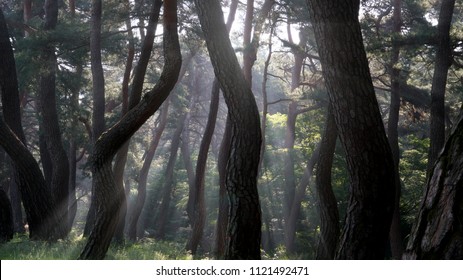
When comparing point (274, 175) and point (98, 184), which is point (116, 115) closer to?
point (274, 175)

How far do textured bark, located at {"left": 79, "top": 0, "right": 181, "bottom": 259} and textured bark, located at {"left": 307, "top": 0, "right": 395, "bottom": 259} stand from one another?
3.06m

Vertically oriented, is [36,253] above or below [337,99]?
below

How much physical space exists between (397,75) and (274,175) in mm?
10701

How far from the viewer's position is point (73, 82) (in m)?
22.8

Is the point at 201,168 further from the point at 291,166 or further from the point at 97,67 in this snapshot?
the point at 291,166

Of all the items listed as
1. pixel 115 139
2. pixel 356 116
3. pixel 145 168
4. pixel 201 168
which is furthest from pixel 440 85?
pixel 145 168

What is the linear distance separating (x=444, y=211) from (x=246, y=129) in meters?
3.89

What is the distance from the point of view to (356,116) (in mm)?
6133

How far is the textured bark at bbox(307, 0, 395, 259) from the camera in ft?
20.0

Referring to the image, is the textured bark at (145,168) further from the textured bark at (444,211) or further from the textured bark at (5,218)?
the textured bark at (444,211)

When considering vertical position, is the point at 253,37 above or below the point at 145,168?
above

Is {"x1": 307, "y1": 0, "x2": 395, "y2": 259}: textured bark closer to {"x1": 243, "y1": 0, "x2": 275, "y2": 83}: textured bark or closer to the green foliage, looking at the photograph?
{"x1": 243, "y1": 0, "x2": 275, "y2": 83}: textured bark

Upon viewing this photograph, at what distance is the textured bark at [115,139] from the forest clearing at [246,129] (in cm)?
2
